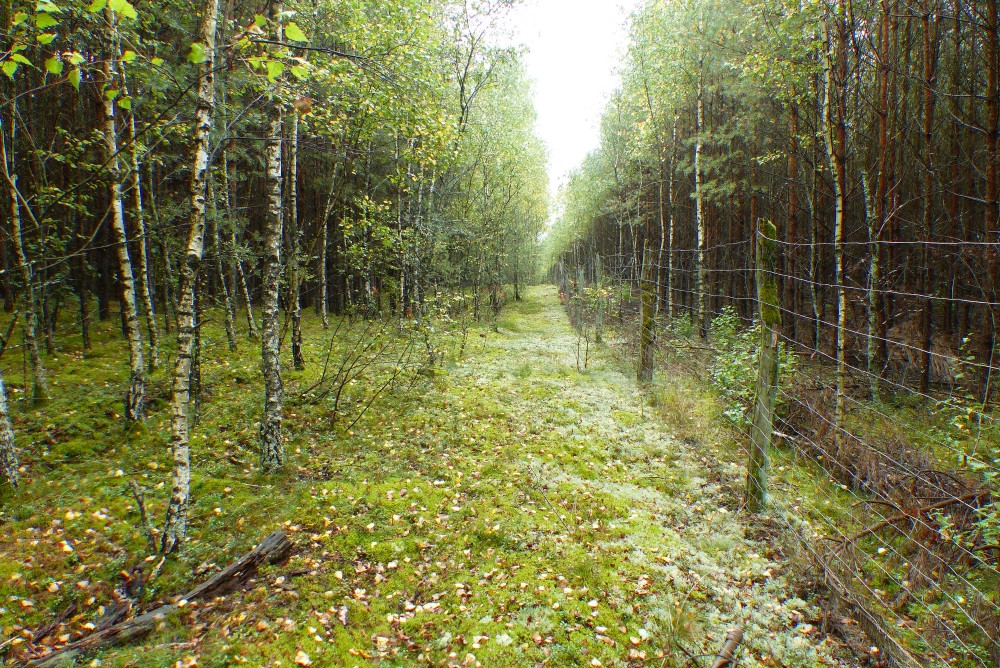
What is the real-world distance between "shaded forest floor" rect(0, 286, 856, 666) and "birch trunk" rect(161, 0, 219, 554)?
27.2 inches

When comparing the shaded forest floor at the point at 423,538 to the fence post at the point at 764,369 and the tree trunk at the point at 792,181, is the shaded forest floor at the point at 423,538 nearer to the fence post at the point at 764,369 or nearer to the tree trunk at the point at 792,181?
the fence post at the point at 764,369

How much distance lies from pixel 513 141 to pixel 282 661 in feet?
68.2

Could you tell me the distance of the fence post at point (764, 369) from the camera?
4.52m

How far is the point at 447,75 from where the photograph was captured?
Result: 12805 millimetres

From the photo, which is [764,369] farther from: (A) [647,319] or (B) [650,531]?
(A) [647,319]

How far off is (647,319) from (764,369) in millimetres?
4790

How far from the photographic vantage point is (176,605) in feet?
11.8

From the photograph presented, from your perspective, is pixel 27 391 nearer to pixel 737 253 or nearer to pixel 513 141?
pixel 513 141

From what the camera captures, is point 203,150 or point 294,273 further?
point 294,273

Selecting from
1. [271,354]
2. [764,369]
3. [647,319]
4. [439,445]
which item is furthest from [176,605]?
[647,319]

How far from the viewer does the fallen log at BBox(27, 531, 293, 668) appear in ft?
9.73

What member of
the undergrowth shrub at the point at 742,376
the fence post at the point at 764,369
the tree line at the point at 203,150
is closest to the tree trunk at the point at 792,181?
the undergrowth shrub at the point at 742,376

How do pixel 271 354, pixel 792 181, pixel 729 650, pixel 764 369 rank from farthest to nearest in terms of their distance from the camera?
pixel 792 181, pixel 271 354, pixel 764 369, pixel 729 650

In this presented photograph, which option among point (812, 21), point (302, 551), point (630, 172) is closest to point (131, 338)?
point (302, 551)
